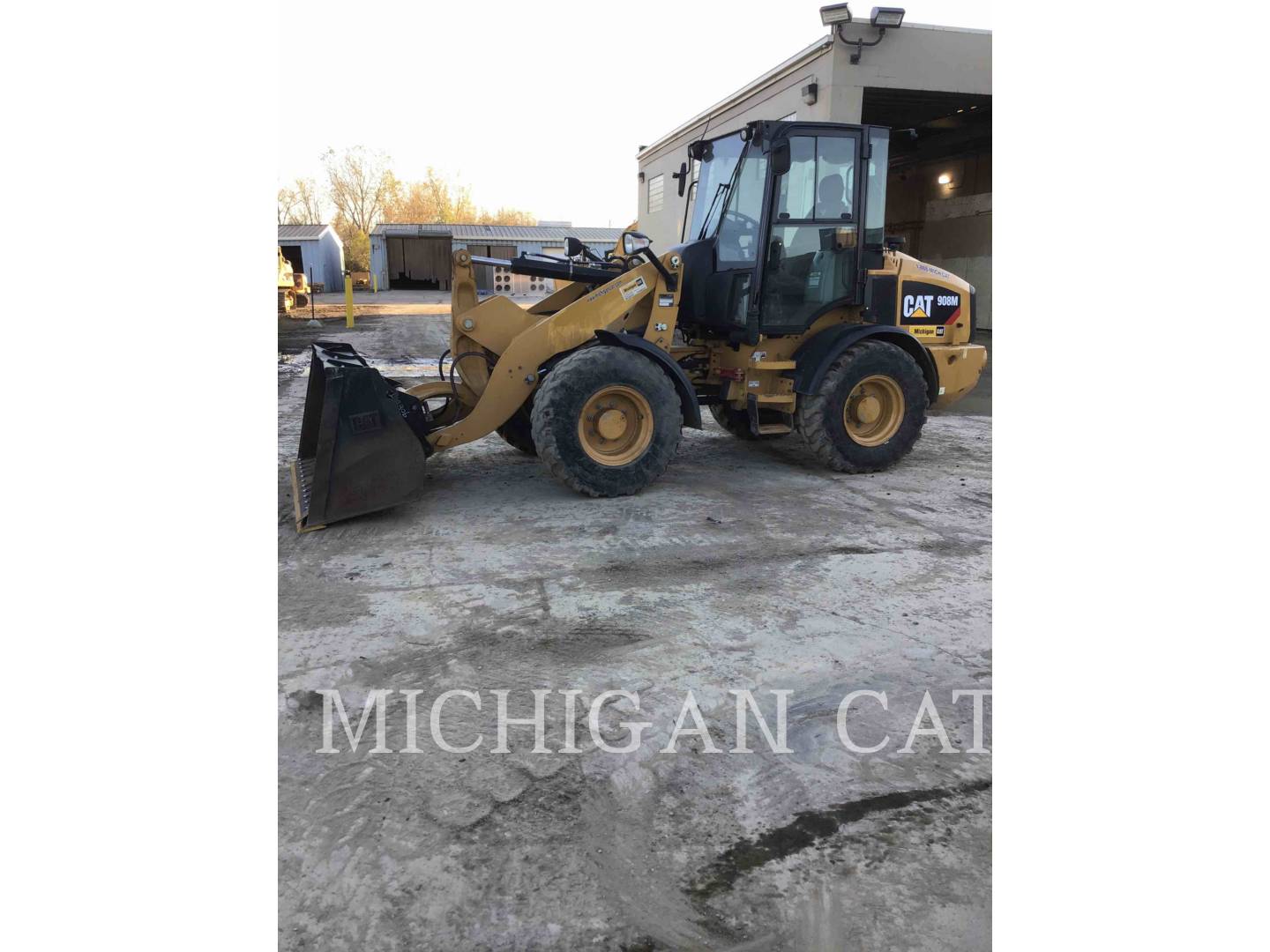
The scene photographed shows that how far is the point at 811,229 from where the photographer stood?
601cm

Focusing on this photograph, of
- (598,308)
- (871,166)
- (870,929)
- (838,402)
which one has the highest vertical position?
(871,166)

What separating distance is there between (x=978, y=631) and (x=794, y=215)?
343cm

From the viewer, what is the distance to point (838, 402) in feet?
20.2

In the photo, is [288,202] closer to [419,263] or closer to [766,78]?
[419,263]

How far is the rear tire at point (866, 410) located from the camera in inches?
242

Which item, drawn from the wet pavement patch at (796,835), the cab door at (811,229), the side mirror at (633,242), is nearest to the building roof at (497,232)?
the side mirror at (633,242)

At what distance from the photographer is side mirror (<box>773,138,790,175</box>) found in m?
5.69

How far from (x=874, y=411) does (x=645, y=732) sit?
13.9 ft

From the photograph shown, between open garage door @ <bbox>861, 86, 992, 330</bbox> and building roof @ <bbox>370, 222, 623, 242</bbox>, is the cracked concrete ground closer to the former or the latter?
A: open garage door @ <bbox>861, 86, 992, 330</bbox>

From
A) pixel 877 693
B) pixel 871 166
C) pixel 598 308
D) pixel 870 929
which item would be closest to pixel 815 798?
pixel 870 929

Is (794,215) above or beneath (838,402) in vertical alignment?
above

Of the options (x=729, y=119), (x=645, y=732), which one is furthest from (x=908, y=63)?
(x=645, y=732)

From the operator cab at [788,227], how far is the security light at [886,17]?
20.6 ft

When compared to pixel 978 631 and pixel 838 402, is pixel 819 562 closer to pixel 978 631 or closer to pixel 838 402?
pixel 978 631
